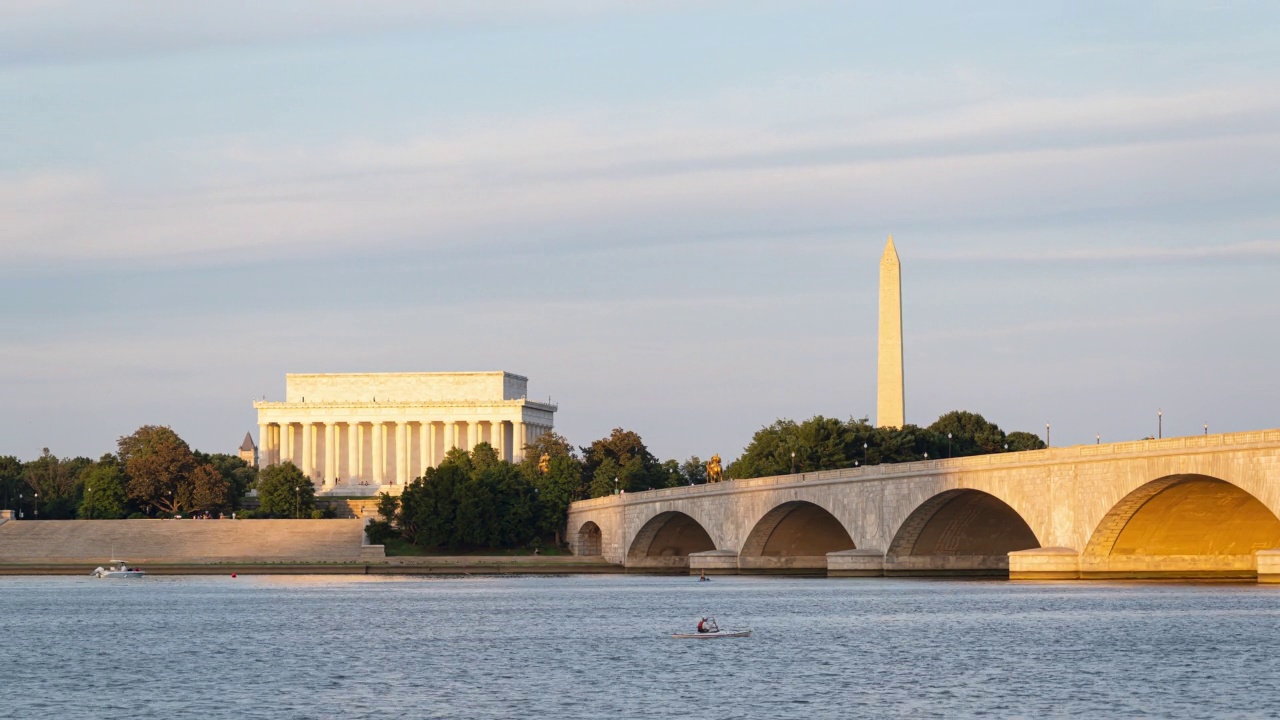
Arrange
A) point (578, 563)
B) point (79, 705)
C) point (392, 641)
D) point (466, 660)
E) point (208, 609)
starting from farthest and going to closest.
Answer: point (578, 563)
point (208, 609)
point (392, 641)
point (466, 660)
point (79, 705)

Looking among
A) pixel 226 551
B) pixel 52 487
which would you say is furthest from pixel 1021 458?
pixel 52 487

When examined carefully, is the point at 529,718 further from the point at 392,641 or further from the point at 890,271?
the point at 890,271

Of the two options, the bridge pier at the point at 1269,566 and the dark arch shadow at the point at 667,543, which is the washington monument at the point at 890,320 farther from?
the bridge pier at the point at 1269,566

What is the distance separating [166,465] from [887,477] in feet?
296

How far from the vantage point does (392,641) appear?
63.0 meters

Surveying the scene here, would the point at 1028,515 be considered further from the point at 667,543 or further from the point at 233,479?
the point at 233,479

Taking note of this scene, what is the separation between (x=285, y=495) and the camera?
547 feet

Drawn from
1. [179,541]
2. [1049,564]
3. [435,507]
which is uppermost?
[435,507]

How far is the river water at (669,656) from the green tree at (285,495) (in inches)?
2990

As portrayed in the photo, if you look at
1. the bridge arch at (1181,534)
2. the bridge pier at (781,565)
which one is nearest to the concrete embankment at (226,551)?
the bridge pier at (781,565)

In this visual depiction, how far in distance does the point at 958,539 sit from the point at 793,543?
19.3m

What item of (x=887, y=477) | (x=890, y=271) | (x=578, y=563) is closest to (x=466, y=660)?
(x=887, y=477)

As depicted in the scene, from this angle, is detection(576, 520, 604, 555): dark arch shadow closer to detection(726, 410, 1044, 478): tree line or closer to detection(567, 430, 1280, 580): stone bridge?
detection(726, 410, 1044, 478): tree line

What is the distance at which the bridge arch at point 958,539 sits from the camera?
97.1 meters
